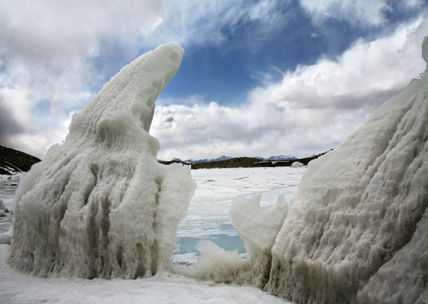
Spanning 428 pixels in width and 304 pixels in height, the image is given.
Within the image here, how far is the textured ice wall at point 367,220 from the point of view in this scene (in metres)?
1.58

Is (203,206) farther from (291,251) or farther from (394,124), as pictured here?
(394,124)

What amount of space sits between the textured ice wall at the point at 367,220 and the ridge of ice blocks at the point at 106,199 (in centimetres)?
137

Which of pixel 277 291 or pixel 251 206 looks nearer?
pixel 277 291

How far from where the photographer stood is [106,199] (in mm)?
2750

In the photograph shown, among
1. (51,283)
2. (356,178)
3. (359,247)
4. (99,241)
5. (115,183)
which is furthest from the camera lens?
(115,183)

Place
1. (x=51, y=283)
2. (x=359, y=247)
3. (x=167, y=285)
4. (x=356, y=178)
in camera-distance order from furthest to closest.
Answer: (x=51, y=283) < (x=167, y=285) < (x=356, y=178) < (x=359, y=247)

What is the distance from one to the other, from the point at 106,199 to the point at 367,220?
2.61 metres

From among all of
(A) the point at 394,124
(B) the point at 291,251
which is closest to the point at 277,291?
(B) the point at 291,251

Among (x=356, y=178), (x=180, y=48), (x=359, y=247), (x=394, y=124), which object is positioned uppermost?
(x=180, y=48)

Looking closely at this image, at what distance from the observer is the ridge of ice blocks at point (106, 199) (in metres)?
2.58

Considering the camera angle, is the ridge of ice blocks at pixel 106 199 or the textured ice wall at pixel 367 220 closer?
the textured ice wall at pixel 367 220

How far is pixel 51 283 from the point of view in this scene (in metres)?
2.40

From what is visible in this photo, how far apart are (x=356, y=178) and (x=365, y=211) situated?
324 millimetres

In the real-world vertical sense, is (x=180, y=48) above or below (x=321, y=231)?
above
